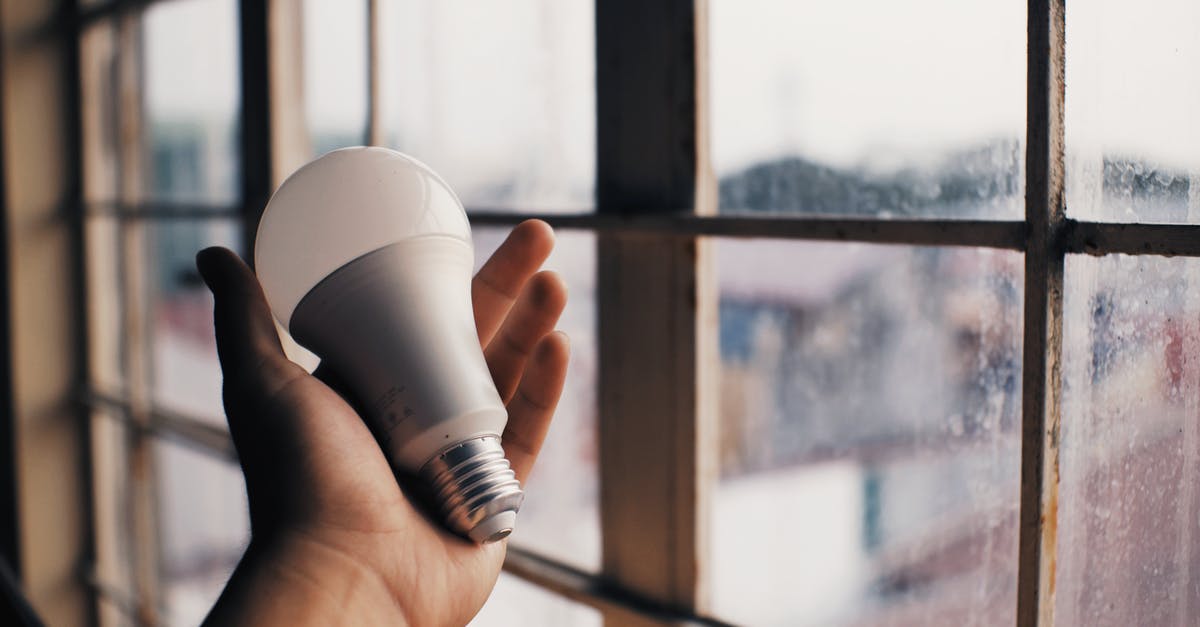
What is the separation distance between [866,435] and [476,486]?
0.31m

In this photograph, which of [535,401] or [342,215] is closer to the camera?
[342,215]

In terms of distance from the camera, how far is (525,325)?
0.68 m

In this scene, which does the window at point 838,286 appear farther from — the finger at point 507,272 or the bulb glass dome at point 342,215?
the bulb glass dome at point 342,215

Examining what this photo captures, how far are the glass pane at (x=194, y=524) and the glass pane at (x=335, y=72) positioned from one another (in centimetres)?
60

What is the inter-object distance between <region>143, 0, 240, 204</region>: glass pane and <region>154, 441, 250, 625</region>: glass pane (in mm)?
446

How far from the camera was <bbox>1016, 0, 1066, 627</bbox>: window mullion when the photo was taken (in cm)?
54

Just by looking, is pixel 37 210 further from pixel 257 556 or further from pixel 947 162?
pixel 947 162

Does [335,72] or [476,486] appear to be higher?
[335,72]

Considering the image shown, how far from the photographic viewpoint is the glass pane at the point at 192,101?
5.07ft

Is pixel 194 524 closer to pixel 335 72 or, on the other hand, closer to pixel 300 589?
pixel 335 72

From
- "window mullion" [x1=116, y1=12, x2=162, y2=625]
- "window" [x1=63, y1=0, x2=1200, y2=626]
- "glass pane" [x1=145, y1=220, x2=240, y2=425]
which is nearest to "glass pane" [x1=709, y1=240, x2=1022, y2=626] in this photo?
"window" [x1=63, y1=0, x2=1200, y2=626]

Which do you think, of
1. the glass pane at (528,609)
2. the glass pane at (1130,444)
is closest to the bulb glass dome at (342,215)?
the glass pane at (1130,444)

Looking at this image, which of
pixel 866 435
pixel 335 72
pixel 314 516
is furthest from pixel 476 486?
pixel 335 72

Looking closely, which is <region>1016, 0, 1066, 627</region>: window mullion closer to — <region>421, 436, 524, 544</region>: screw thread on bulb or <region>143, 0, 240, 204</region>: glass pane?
<region>421, 436, 524, 544</region>: screw thread on bulb
